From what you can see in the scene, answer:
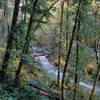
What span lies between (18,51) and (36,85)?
2.40 metres

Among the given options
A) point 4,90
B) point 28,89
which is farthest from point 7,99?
point 28,89

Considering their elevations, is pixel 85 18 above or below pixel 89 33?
above

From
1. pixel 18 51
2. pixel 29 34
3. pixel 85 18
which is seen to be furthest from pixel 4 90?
pixel 85 18

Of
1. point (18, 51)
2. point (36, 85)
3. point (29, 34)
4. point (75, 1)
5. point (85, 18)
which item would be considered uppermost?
point (75, 1)

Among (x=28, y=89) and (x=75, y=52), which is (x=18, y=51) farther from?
(x=75, y=52)

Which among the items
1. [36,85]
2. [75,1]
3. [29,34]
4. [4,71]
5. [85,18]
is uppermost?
[75,1]

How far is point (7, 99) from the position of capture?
369 inches

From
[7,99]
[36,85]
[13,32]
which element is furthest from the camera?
[36,85]

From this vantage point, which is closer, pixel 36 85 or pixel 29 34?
pixel 29 34

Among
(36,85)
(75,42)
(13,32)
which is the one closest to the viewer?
(13,32)

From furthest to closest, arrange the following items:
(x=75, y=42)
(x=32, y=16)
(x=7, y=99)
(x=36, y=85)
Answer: (x=75, y=42), (x=36, y=85), (x=32, y=16), (x=7, y=99)

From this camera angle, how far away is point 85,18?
479 inches

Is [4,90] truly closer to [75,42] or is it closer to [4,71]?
[4,71]

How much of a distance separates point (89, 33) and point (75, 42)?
1.14 m
